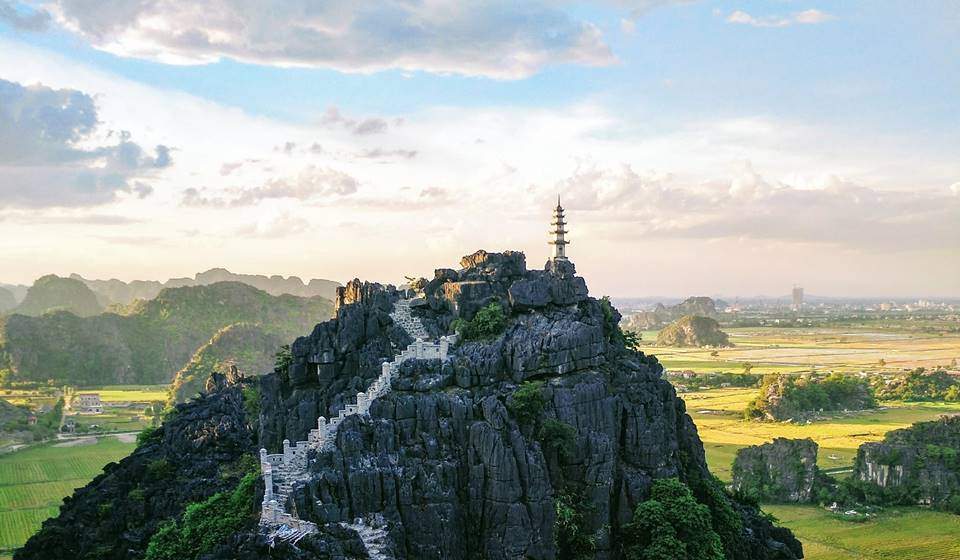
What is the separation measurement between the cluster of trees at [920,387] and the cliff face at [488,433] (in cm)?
10367

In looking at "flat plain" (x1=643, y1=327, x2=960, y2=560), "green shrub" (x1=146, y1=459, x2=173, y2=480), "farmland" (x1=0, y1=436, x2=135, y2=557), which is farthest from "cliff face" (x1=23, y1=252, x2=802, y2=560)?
"farmland" (x1=0, y1=436, x2=135, y2=557)

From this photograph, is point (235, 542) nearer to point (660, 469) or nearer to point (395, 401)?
point (395, 401)

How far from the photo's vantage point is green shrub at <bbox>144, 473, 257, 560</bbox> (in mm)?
41406

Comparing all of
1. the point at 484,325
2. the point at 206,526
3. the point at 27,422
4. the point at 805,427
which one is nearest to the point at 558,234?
the point at 484,325

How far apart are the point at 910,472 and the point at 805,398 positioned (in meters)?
47.8

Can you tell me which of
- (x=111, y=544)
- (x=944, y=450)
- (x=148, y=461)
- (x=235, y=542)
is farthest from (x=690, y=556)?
(x=944, y=450)

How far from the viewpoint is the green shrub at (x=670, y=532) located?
40969mm

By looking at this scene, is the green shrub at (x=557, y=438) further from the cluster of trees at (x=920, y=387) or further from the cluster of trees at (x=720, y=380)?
the cluster of trees at (x=720, y=380)

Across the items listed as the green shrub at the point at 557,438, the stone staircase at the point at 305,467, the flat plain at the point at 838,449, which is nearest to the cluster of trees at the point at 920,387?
the flat plain at the point at 838,449

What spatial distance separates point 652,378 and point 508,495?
562 inches

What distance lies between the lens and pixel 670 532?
135 ft

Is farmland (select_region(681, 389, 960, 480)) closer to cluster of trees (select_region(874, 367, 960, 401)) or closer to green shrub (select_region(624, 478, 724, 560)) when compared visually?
cluster of trees (select_region(874, 367, 960, 401))

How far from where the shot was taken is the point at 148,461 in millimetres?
60469

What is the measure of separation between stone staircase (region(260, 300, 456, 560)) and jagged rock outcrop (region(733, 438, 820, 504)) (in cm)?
4730
